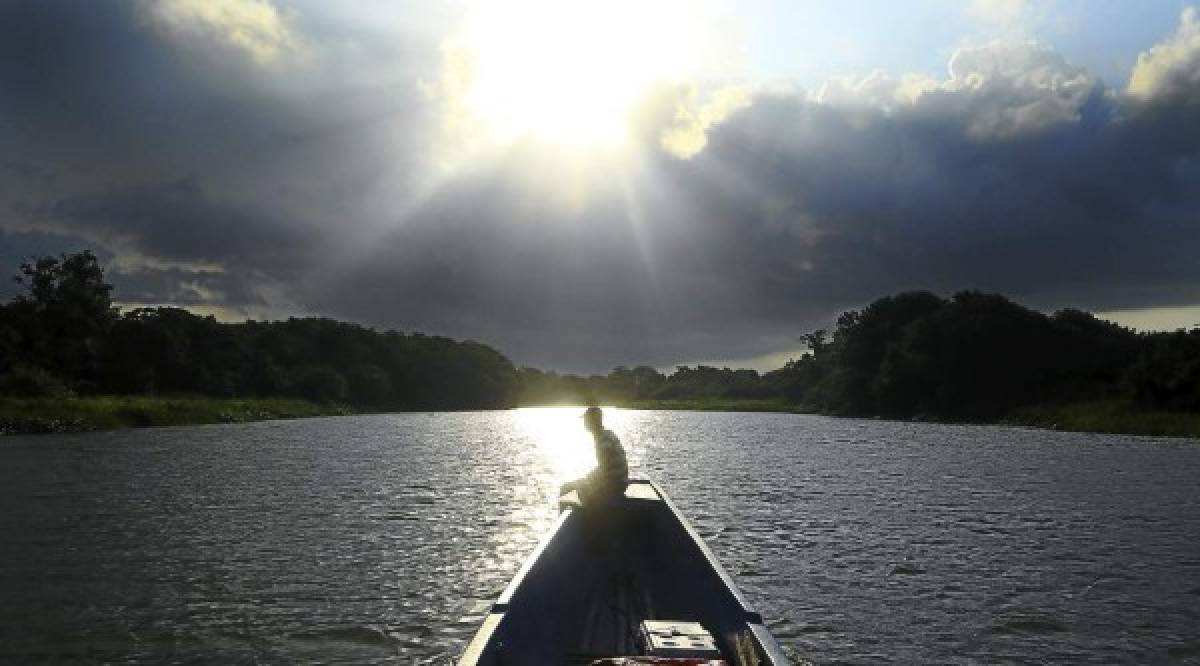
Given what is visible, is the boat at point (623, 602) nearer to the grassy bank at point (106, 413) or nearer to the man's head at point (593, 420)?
the man's head at point (593, 420)

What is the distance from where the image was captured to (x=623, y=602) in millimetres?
12891

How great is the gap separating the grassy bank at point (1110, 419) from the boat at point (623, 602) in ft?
266

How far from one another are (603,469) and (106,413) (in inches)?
3155

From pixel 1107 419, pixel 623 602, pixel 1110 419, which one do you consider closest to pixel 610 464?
pixel 623 602

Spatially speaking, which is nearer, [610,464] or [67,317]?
[610,464]

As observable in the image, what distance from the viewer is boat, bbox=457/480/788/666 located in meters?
8.09

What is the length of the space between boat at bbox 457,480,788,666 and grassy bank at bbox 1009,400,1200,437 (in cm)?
8107

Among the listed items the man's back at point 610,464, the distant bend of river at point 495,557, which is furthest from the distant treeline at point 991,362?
the man's back at point 610,464

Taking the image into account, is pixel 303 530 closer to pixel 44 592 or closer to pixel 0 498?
pixel 44 592

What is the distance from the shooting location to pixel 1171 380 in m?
85.6

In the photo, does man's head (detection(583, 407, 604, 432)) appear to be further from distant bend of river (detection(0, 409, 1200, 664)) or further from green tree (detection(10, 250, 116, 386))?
green tree (detection(10, 250, 116, 386))

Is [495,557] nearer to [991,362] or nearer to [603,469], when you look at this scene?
[603,469]

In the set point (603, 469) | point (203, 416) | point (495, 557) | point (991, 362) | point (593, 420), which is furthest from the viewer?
point (991, 362)

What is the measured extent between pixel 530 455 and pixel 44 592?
4296cm
